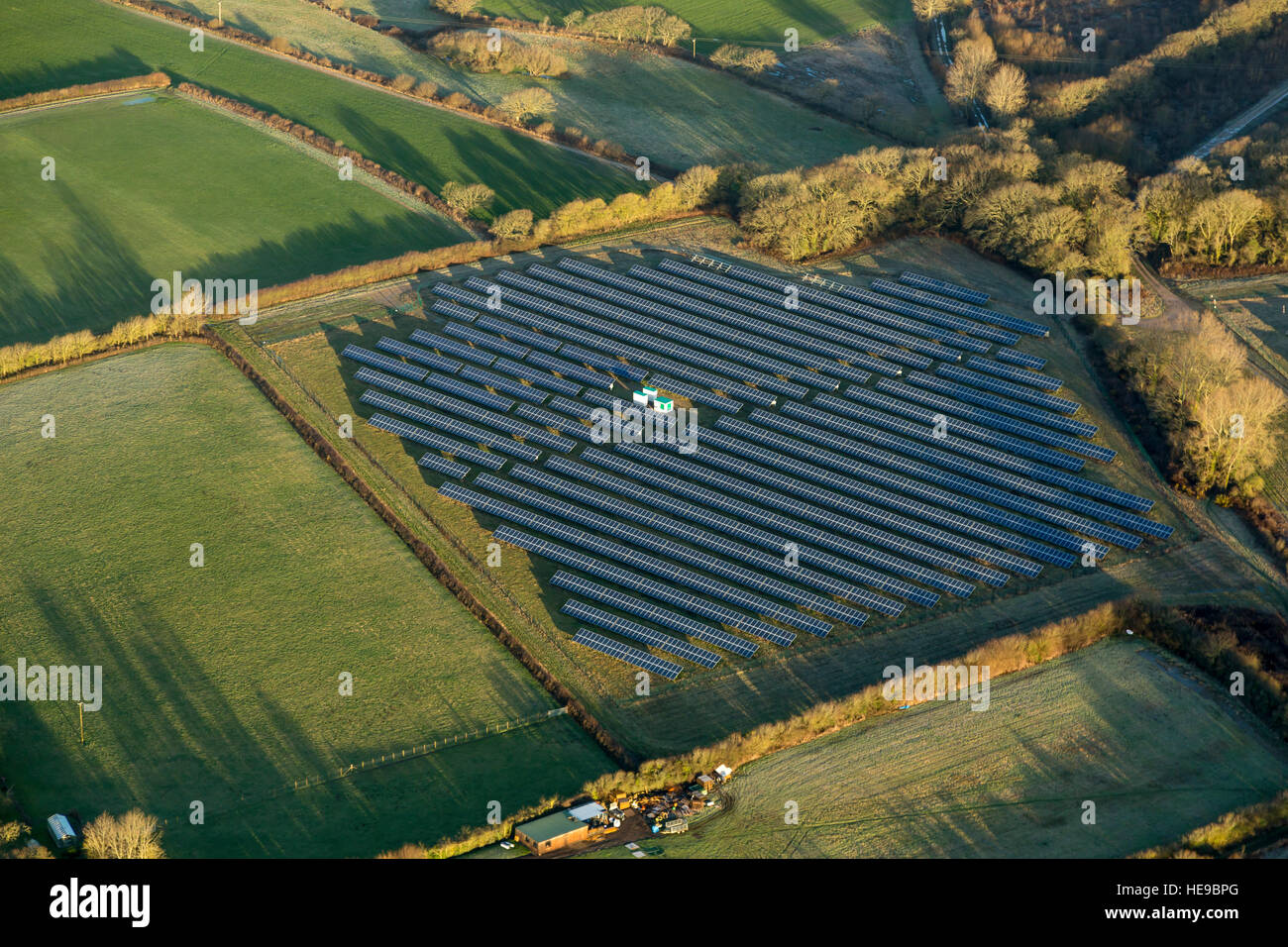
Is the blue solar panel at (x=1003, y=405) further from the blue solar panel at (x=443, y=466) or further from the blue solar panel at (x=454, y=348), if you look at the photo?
the blue solar panel at (x=443, y=466)

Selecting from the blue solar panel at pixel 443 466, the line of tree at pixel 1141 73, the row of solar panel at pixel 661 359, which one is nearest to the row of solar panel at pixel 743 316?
the row of solar panel at pixel 661 359

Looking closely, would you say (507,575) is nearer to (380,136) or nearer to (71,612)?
(71,612)

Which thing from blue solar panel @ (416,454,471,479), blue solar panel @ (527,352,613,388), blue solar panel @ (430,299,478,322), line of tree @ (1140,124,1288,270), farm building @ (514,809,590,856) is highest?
line of tree @ (1140,124,1288,270)

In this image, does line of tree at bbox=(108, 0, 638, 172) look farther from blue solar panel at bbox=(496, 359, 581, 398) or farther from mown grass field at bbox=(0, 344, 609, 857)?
mown grass field at bbox=(0, 344, 609, 857)

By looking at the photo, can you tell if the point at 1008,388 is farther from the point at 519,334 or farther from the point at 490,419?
the point at 490,419

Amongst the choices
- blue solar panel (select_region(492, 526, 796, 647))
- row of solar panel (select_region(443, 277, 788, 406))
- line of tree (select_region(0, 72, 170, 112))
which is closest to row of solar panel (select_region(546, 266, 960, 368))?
row of solar panel (select_region(443, 277, 788, 406))

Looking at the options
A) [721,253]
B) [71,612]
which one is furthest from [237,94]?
[71,612]

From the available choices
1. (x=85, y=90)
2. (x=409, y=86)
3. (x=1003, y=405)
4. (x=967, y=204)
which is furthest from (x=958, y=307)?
(x=85, y=90)
